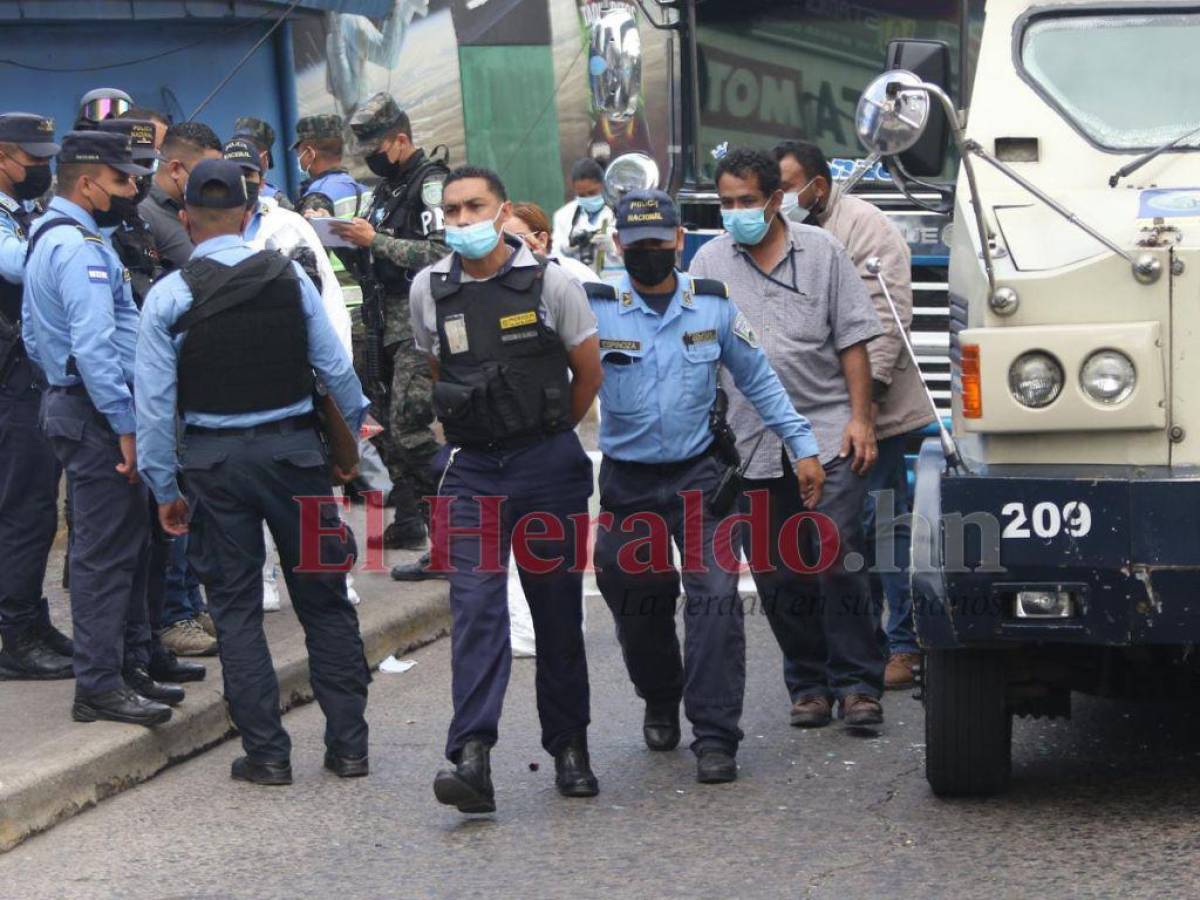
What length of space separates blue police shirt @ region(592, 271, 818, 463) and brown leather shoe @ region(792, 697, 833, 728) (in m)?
1.18

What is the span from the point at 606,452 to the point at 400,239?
3132 millimetres

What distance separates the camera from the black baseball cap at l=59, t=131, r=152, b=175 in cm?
640

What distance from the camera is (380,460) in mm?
10750

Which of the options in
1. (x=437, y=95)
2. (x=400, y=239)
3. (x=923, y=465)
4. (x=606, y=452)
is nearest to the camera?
(x=923, y=465)

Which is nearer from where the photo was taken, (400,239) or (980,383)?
(980,383)

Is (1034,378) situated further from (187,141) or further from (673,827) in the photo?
(187,141)

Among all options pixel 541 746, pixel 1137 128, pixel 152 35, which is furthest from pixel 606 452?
pixel 152 35

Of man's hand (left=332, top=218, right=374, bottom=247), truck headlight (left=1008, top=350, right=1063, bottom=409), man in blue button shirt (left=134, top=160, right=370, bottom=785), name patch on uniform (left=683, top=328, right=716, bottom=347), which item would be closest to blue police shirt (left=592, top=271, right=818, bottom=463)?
name patch on uniform (left=683, top=328, right=716, bottom=347)

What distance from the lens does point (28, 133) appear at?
23.1 ft

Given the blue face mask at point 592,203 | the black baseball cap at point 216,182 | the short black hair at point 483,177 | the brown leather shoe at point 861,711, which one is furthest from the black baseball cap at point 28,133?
the blue face mask at point 592,203

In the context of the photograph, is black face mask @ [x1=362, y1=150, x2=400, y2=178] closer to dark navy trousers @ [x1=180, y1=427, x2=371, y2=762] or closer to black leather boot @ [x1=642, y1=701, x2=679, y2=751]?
dark navy trousers @ [x1=180, y1=427, x2=371, y2=762]

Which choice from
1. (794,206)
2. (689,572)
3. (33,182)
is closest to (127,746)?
(689,572)

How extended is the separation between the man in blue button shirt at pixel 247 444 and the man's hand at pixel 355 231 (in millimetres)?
2391

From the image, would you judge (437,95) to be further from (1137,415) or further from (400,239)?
(1137,415)
